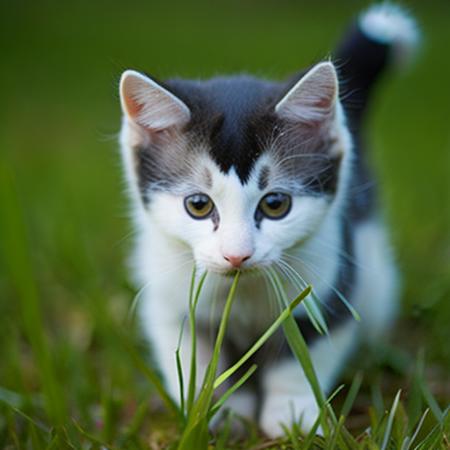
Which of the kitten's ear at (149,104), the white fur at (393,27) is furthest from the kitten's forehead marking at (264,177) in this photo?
the white fur at (393,27)

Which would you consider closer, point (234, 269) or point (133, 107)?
point (234, 269)

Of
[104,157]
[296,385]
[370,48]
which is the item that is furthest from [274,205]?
[104,157]

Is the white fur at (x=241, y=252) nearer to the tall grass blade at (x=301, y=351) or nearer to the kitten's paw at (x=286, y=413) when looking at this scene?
the kitten's paw at (x=286, y=413)

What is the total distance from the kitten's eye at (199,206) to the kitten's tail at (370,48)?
33.7 inches

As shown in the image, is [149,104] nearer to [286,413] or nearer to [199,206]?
[199,206]

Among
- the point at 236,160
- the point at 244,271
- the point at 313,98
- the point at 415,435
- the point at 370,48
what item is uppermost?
the point at 370,48

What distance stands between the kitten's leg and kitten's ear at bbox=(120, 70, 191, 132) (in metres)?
0.69

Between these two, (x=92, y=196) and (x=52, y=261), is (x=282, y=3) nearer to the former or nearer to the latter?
(x=92, y=196)

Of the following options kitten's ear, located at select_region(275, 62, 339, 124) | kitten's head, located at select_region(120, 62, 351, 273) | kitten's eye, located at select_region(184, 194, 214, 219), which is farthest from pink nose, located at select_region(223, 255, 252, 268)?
kitten's ear, located at select_region(275, 62, 339, 124)

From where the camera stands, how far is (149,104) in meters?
1.65

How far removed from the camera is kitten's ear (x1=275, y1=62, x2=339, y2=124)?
157 centimetres

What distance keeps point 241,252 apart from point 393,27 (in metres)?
1.36

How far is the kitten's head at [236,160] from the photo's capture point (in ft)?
5.07

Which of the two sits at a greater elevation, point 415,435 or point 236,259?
point 236,259
